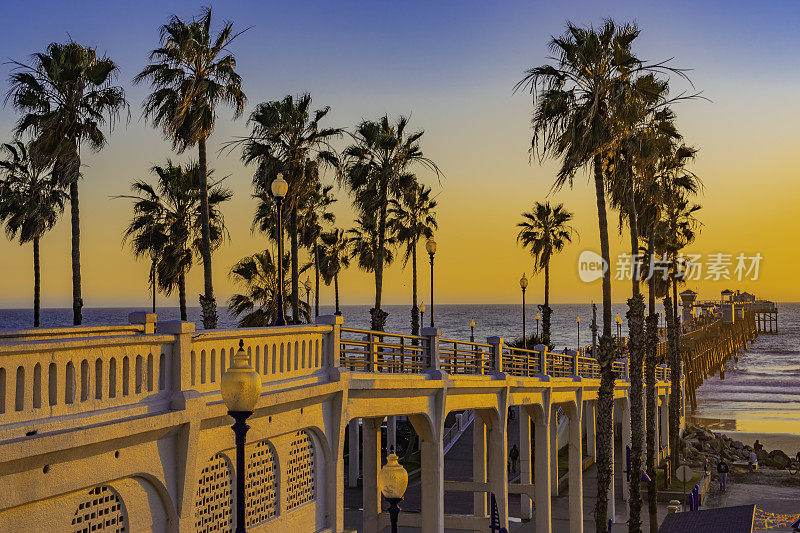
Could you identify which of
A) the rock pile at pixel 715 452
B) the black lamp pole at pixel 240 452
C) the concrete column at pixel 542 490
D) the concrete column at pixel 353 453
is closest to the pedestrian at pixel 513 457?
the concrete column at pixel 353 453

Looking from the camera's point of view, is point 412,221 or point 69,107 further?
point 412,221

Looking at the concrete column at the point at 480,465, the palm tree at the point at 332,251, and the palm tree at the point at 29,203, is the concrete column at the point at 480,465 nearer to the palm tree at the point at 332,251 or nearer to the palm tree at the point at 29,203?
the palm tree at the point at 29,203

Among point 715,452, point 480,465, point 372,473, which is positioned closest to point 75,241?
point 372,473

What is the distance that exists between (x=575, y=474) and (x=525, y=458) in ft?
12.5

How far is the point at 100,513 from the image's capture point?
884 centimetres

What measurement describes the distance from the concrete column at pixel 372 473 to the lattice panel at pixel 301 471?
19.8 ft

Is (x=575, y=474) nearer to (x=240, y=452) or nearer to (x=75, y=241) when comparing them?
(x=75, y=241)

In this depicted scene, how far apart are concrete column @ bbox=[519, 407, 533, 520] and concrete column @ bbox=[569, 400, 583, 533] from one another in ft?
5.72

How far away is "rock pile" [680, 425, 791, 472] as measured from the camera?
4972cm

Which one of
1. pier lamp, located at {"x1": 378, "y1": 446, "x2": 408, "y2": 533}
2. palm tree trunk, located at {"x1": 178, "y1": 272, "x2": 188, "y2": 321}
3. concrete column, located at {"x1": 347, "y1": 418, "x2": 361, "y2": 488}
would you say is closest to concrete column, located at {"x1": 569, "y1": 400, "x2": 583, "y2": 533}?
concrete column, located at {"x1": 347, "y1": 418, "x2": 361, "y2": 488}

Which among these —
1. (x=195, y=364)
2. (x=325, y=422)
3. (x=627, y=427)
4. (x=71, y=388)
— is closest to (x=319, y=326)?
(x=325, y=422)

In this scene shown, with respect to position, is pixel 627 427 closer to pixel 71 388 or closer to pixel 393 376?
pixel 393 376

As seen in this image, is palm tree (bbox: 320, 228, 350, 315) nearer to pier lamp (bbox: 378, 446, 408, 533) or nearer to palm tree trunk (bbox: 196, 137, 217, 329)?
palm tree trunk (bbox: 196, 137, 217, 329)

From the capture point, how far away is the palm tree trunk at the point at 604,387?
2352 centimetres
